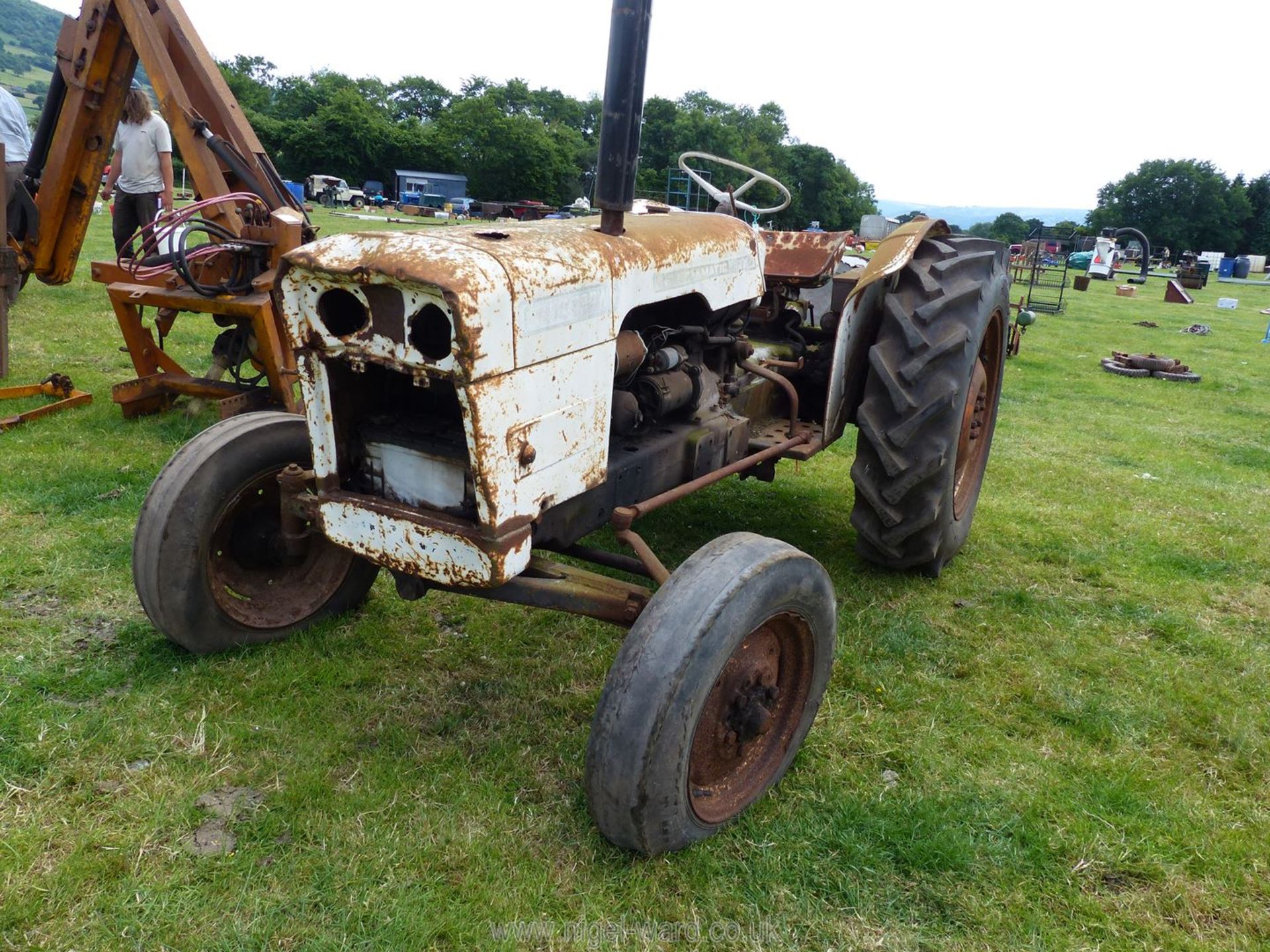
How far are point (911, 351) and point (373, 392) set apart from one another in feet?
6.78

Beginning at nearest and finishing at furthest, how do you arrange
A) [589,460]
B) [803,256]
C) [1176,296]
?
[589,460], [803,256], [1176,296]

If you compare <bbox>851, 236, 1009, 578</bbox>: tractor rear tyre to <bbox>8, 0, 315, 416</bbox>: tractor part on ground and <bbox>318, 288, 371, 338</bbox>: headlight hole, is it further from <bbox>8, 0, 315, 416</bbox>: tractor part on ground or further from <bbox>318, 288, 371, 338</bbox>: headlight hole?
<bbox>8, 0, 315, 416</bbox>: tractor part on ground

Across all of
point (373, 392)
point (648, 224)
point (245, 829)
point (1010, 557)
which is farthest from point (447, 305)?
point (1010, 557)

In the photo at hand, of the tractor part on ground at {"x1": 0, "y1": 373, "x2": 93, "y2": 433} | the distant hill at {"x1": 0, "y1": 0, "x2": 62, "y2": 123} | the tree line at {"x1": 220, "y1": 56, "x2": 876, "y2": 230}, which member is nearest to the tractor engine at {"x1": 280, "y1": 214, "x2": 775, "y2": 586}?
the tractor part on ground at {"x1": 0, "y1": 373, "x2": 93, "y2": 433}

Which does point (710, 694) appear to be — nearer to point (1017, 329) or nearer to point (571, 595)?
point (571, 595)

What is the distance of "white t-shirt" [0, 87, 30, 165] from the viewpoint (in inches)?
311

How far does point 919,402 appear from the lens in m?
3.46

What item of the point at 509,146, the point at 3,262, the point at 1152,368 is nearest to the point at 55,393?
the point at 3,262

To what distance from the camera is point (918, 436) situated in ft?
11.6

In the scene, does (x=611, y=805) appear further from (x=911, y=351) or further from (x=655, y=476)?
(x=911, y=351)

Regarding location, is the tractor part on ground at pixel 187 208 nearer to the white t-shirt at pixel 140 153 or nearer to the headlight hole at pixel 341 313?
the white t-shirt at pixel 140 153

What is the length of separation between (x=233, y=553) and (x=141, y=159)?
480 centimetres

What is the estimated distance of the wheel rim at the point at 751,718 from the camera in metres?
2.37

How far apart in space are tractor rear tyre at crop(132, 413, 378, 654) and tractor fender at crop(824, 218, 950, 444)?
1932 millimetres
